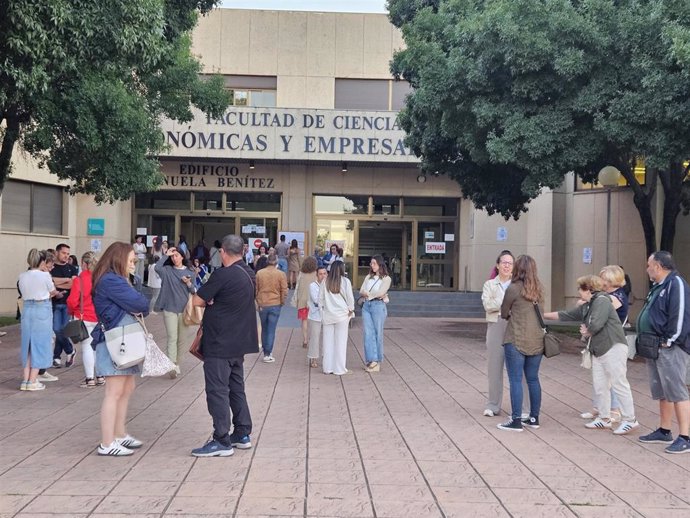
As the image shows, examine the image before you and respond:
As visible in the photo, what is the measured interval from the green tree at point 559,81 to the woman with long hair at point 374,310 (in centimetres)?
334

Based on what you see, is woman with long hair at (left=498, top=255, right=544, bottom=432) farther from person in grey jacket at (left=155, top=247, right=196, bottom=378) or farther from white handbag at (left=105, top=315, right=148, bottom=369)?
person in grey jacket at (left=155, top=247, right=196, bottom=378)

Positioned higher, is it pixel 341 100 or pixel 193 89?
pixel 341 100

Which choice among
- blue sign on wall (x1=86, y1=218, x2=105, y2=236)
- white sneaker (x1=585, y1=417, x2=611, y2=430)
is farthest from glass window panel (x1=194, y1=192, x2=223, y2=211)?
white sneaker (x1=585, y1=417, x2=611, y2=430)

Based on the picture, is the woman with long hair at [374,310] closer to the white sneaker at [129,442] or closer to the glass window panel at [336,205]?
the white sneaker at [129,442]

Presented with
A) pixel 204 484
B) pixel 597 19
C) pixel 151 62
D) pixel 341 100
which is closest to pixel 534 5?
pixel 597 19

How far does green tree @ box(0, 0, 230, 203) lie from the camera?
29.7 ft

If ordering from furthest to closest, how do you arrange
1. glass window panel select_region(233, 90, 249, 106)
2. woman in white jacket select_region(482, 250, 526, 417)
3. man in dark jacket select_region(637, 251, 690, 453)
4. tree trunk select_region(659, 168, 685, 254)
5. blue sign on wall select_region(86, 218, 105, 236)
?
glass window panel select_region(233, 90, 249, 106), blue sign on wall select_region(86, 218, 105, 236), tree trunk select_region(659, 168, 685, 254), woman in white jacket select_region(482, 250, 526, 417), man in dark jacket select_region(637, 251, 690, 453)

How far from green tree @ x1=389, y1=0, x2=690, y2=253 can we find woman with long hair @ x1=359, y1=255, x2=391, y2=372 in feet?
10.9

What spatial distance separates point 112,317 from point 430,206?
21636 mm

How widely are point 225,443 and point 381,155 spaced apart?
1909 centimetres

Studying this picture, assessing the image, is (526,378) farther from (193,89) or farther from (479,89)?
(193,89)

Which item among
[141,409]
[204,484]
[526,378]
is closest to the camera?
[204,484]

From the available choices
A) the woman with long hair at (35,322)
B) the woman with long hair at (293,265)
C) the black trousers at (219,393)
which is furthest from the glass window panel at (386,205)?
the black trousers at (219,393)

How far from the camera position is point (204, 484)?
5.46m
